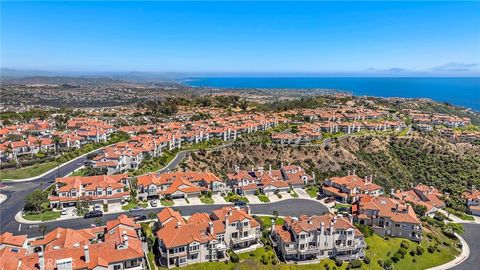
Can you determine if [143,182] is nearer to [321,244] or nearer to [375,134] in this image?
[321,244]

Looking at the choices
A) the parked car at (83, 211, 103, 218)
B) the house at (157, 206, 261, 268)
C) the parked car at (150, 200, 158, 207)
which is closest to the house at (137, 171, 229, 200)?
the parked car at (150, 200, 158, 207)

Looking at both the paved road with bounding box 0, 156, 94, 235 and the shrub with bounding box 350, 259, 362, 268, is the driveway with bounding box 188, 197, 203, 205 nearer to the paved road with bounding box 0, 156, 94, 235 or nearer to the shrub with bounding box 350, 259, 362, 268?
the paved road with bounding box 0, 156, 94, 235

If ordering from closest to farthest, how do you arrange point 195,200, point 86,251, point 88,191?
point 86,251, point 88,191, point 195,200

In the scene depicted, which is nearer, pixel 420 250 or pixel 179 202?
pixel 420 250

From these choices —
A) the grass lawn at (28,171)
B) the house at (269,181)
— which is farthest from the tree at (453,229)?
the grass lawn at (28,171)

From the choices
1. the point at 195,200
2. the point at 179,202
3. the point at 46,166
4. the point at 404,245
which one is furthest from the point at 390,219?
the point at 46,166

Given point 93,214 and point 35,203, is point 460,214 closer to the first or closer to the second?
point 93,214
